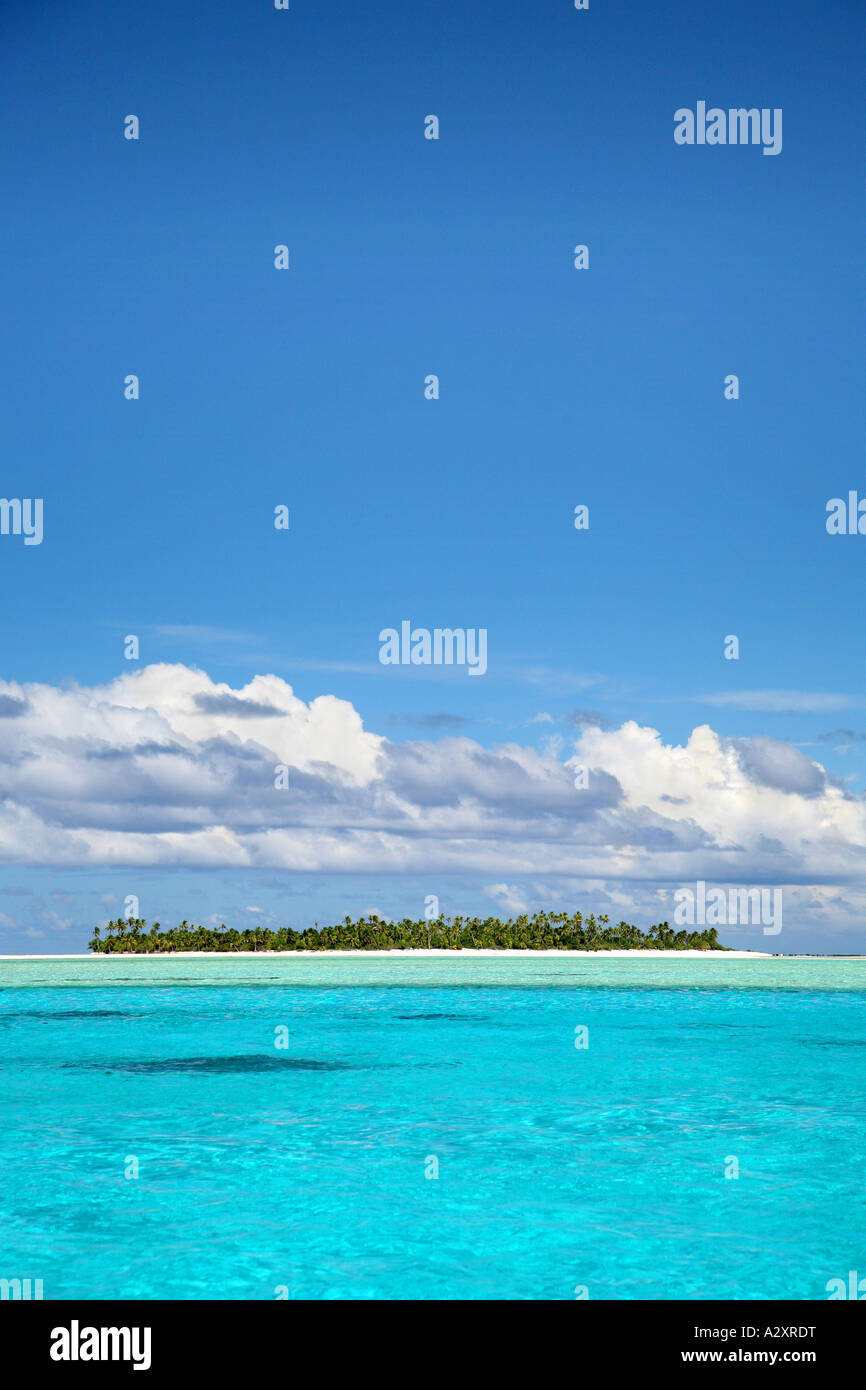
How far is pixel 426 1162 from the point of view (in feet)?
49.2

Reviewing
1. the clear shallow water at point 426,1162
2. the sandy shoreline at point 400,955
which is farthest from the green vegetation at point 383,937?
the clear shallow water at point 426,1162

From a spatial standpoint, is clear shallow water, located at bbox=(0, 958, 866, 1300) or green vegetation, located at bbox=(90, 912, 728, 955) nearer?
clear shallow water, located at bbox=(0, 958, 866, 1300)

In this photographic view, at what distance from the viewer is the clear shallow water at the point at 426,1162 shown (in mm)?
10898

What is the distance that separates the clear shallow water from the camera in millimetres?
10898

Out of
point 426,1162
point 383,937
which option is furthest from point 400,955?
point 426,1162

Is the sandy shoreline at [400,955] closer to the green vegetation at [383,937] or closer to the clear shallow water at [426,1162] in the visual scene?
the green vegetation at [383,937]

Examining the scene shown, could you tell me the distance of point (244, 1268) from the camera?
1091 cm

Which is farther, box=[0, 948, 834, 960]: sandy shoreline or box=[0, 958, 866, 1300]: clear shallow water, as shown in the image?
box=[0, 948, 834, 960]: sandy shoreline

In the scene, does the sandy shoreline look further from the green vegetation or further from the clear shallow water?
the clear shallow water

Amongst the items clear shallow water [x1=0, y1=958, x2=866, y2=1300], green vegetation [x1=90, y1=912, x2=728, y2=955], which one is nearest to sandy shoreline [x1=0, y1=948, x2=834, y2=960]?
green vegetation [x1=90, y1=912, x2=728, y2=955]
